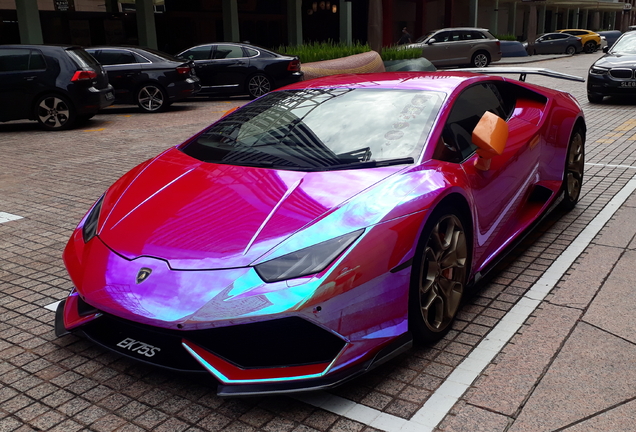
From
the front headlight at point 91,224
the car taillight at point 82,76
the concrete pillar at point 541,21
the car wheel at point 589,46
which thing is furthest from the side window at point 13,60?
the concrete pillar at point 541,21

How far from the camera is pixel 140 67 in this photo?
597 inches

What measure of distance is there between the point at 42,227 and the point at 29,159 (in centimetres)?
405

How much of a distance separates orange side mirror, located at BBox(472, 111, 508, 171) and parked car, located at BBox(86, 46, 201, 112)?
1240 cm

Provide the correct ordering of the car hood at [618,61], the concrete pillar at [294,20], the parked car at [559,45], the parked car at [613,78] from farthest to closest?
1. the parked car at [559,45]
2. the concrete pillar at [294,20]
3. the car hood at [618,61]
4. the parked car at [613,78]

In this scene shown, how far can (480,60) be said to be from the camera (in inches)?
1127

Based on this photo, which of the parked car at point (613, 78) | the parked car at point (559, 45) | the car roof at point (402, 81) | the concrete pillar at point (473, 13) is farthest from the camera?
the parked car at point (559, 45)

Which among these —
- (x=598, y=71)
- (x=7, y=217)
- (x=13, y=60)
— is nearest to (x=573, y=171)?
(x=7, y=217)

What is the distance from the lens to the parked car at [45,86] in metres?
12.2

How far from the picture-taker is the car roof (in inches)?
166

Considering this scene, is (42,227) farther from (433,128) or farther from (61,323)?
(433,128)

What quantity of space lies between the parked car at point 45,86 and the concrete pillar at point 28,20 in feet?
21.2

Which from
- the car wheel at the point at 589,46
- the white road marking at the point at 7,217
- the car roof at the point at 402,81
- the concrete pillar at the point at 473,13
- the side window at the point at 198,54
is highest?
the concrete pillar at the point at 473,13

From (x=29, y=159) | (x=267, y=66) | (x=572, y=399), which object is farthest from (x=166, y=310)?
(x=267, y=66)

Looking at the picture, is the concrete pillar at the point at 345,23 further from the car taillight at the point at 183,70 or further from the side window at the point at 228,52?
the car taillight at the point at 183,70
